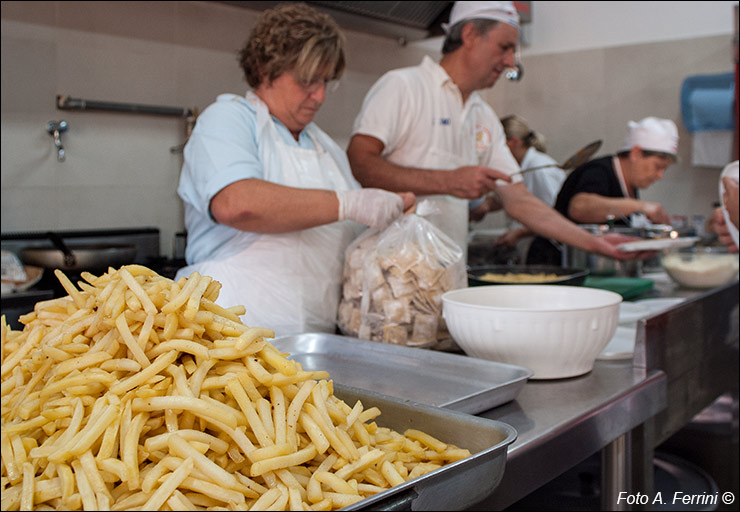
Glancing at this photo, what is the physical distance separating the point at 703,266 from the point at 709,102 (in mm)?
2348

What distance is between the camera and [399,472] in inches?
26.7

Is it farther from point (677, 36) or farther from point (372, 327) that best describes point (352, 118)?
point (372, 327)

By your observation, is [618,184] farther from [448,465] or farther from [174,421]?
[174,421]

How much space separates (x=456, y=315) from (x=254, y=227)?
55 centimetres

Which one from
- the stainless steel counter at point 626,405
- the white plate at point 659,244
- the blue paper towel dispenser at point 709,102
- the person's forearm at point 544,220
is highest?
the blue paper towel dispenser at point 709,102

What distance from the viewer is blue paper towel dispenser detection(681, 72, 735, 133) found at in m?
4.18

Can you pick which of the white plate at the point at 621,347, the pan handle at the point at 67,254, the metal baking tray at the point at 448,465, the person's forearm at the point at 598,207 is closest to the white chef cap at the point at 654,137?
the person's forearm at the point at 598,207

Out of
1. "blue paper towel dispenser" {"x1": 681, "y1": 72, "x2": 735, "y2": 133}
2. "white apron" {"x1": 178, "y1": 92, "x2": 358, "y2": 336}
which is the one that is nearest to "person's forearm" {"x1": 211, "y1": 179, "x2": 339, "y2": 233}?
"white apron" {"x1": 178, "y1": 92, "x2": 358, "y2": 336}

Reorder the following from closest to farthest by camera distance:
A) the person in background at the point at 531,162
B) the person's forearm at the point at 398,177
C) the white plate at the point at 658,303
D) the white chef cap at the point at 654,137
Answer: the white plate at the point at 658,303 → the person's forearm at the point at 398,177 → the white chef cap at the point at 654,137 → the person in background at the point at 531,162

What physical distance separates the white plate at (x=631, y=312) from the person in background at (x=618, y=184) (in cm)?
146

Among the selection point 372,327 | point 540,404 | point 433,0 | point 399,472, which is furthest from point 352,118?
point 399,472

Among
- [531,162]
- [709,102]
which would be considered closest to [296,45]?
Result: [531,162]

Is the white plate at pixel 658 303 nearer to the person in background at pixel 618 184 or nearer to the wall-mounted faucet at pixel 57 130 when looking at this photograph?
the person in background at pixel 618 184

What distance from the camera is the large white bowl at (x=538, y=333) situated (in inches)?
46.1
